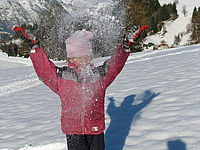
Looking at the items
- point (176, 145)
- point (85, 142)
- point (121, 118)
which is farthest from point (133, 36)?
point (121, 118)

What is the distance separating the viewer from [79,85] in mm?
1813

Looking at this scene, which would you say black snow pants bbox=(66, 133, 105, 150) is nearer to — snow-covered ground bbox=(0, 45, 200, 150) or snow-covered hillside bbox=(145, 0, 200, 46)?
snow-covered ground bbox=(0, 45, 200, 150)

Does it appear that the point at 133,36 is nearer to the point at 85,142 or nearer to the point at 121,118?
the point at 85,142

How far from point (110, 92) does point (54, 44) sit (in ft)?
89.8

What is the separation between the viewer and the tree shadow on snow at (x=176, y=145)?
8.99 feet

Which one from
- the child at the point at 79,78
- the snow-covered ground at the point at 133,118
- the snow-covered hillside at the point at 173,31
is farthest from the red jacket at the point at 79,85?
the snow-covered hillside at the point at 173,31

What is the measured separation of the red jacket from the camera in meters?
1.82

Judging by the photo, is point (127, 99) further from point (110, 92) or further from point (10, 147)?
point (10, 147)

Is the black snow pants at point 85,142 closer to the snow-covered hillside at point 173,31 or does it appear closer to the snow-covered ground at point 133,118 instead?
the snow-covered ground at point 133,118

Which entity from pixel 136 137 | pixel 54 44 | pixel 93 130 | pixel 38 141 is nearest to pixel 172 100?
pixel 136 137

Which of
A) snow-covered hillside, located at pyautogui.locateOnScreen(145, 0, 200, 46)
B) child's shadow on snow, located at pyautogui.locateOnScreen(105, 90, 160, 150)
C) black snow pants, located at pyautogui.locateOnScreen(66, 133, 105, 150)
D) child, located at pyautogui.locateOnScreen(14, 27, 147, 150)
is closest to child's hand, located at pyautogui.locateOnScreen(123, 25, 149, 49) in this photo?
child, located at pyautogui.locateOnScreen(14, 27, 147, 150)

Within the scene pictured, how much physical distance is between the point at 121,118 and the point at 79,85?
2.41 m

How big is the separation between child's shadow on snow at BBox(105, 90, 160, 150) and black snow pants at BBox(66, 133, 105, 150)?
48.2 inches

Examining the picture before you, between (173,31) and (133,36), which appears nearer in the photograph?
(133,36)
